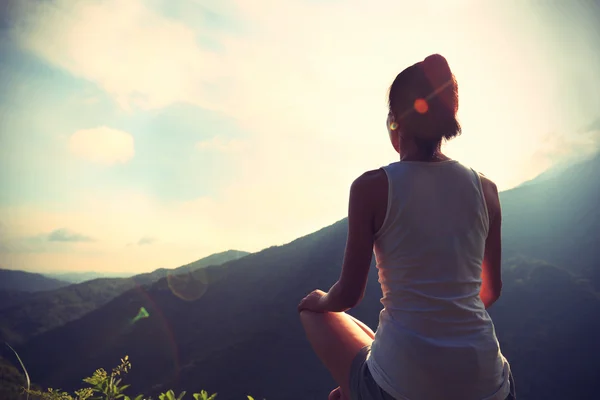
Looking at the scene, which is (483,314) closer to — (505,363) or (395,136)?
(505,363)

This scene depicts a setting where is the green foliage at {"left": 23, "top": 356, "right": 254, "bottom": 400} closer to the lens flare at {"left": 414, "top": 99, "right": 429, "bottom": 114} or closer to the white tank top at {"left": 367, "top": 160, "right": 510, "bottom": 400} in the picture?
the white tank top at {"left": 367, "top": 160, "right": 510, "bottom": 400}

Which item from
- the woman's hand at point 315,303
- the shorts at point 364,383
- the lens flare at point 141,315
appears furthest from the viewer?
the lens flare at point 141,315

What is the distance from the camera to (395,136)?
159 cm

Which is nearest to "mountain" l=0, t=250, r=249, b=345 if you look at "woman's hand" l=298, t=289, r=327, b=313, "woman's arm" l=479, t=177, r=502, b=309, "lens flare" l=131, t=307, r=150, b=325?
"lens flare" l=131, t=307, r=150, b=325

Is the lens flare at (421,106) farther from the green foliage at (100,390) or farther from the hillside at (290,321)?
the hillside at (290,321)

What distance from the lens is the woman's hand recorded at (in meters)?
1.69

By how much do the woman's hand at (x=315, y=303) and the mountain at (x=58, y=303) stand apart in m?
87.0

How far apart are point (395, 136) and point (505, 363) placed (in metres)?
0.93

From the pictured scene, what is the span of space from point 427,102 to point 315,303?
0.97 meters

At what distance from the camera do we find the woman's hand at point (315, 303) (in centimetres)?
169

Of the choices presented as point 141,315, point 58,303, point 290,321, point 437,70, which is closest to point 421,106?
point 437,70

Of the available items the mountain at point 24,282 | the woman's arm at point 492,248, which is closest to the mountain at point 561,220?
the woman's arm at point 492,248

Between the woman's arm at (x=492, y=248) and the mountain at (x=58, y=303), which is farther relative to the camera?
the mountain at (x=58, y=303)

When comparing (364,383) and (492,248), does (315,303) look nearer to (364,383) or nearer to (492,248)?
(364,383)
